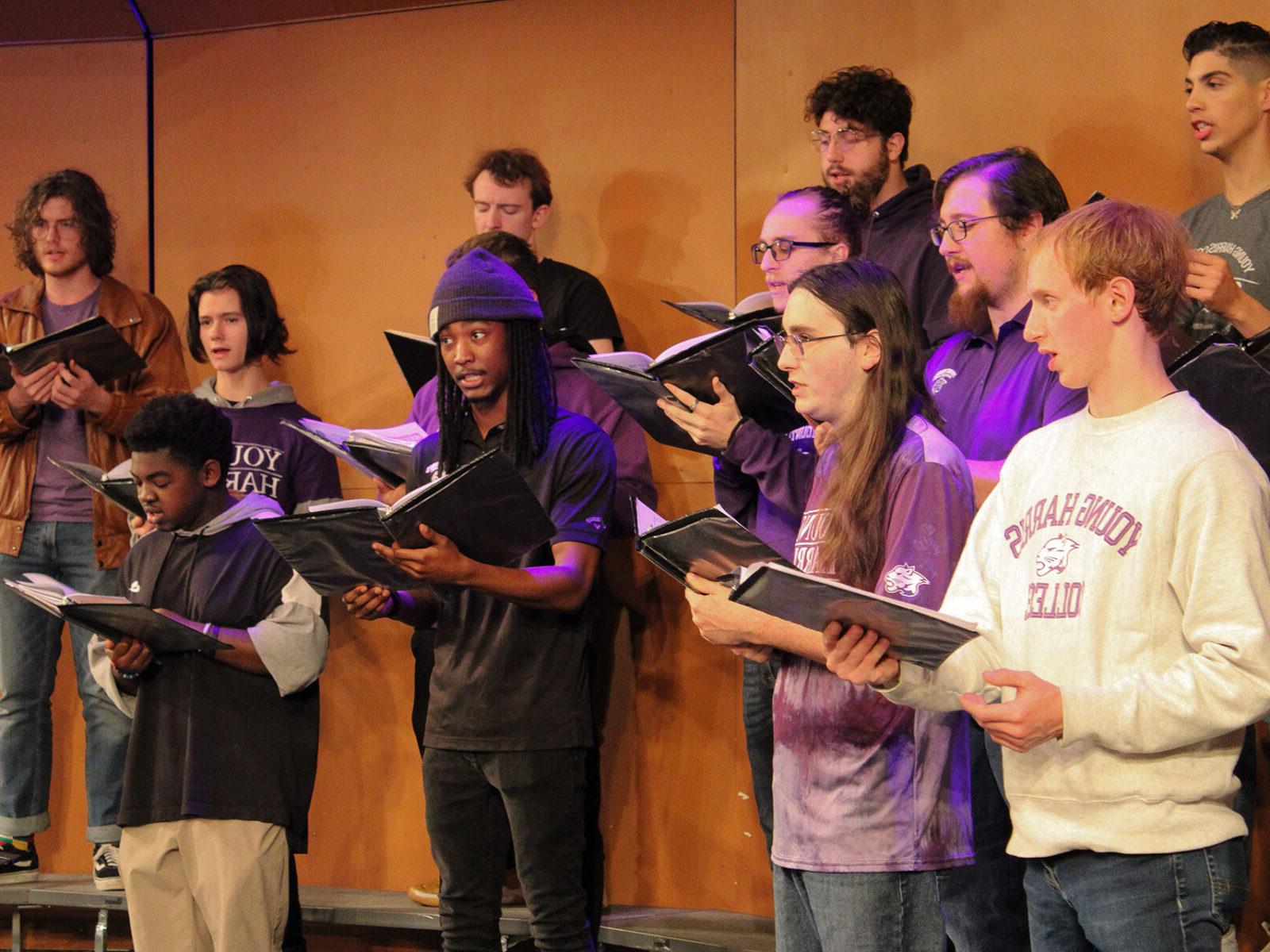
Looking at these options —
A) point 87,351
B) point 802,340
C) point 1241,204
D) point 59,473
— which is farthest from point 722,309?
point 59,473

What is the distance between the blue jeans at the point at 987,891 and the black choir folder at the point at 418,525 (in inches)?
35.3

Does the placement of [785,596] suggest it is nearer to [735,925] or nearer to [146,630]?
[146,630]

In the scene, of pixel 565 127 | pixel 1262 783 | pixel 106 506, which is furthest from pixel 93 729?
pixel 1262 783

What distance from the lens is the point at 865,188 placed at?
3.48m

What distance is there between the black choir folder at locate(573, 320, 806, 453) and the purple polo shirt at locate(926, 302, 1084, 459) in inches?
12.6

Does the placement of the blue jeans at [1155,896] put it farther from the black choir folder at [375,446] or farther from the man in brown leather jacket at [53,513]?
the man in brown leather jacket at [53,513]

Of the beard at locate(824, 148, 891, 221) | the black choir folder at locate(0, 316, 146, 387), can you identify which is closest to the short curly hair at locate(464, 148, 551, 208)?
the beard at locate(824, 148, 891, 221)

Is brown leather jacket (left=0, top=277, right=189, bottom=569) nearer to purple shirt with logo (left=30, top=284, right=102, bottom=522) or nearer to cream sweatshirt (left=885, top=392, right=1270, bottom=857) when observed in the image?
purple shirt with logo (left=30, top=284, right=102, bottom=522)

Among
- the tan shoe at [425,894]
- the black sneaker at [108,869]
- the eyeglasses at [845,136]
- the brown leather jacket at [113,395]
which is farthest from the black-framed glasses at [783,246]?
the black sneaker at [108,869]

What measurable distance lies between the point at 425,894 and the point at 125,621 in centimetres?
144

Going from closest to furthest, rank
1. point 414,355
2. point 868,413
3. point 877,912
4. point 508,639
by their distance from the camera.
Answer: point 877,912, point 868,413, point 508,639, point 414,355

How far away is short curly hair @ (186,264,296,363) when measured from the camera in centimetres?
407

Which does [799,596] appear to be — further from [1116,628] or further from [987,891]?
[987,891]

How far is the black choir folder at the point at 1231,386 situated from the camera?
215cm
